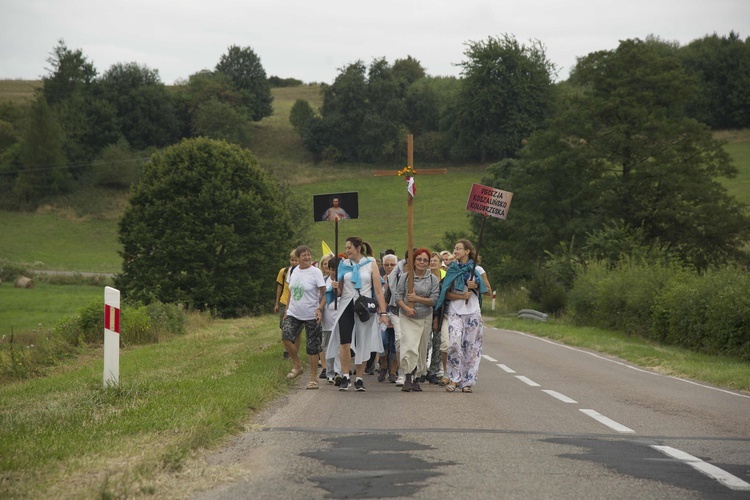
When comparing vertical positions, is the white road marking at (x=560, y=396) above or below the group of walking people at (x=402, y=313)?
below

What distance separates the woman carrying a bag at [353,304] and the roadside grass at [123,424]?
1038mm

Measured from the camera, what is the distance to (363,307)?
509 inches

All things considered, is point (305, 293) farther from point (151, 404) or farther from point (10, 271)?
point (10, 271)

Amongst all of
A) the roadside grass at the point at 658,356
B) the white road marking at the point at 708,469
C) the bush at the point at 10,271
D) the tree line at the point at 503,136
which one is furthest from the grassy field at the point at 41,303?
the white road marking at the point at 708,469

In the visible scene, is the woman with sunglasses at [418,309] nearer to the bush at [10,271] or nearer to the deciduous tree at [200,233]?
the deciduous tree at [200,233]

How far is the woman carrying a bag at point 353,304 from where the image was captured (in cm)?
1291

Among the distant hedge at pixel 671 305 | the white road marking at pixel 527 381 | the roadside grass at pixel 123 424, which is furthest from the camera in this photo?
the distant hedge at pixel 671 305

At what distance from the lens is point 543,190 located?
1866 inches

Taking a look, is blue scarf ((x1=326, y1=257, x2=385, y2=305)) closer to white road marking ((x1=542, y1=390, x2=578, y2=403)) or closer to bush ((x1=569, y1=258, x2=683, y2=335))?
white road marking ((x1=542, y1=390, x2=578, y2=403))

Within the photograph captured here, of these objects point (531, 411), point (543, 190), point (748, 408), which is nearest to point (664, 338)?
point (748, 408)

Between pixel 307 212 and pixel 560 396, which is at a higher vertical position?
pixel 307 212

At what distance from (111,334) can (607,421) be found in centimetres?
539

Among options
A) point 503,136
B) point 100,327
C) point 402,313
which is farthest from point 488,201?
point 503,136

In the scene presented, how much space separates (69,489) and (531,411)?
5838 millimetres
